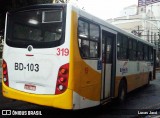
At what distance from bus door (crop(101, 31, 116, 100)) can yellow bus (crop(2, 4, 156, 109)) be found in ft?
0.43

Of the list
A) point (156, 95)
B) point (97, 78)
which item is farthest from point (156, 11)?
point (97, 78)

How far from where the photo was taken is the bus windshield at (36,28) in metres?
7.81

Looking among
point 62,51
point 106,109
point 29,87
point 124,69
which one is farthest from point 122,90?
point 62,51

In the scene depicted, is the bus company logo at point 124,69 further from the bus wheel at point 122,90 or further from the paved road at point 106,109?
the paved road at point 106,109

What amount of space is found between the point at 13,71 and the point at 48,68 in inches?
44.0

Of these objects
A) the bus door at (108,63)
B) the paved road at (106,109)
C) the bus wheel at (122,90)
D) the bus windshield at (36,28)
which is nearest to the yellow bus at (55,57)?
the bus windshield at (36,28)

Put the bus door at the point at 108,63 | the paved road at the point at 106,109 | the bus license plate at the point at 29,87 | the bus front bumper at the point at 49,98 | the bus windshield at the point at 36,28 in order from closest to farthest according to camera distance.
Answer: the bus front bumper at the point at 49,98 → the bus windshield at the point at 36,28 → the bus license plate at the point at 29,87 → the paved road at the point at 106,109 → the bus door at the point at 108,63

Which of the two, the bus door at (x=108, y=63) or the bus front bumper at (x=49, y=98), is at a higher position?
the bus door at (x=108, y=63)

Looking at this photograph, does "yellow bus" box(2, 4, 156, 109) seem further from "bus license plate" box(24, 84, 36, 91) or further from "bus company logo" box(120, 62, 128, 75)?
"bus company logo" box(120, 62, 128, 75)

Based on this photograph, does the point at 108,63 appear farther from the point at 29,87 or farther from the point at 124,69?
the point at 29,87

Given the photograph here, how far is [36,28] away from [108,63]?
9.72ft

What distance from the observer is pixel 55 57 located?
25.3ft

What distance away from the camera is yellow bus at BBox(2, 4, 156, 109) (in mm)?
7605

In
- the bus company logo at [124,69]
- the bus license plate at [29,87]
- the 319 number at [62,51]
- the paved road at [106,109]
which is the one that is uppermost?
the 319 number at [62,51]
